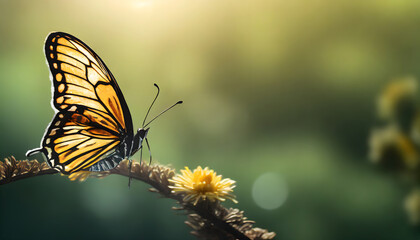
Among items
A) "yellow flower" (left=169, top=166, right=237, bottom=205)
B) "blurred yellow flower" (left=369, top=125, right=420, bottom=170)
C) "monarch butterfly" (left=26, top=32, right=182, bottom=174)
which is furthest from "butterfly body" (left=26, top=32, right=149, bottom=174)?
"blurred yellow flower" (left=369, top=125, right=420, bottom=170)

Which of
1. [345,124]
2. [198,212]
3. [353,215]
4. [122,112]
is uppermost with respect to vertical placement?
[345,124]

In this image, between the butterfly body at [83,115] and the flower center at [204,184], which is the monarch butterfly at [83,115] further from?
the flower center at [204,184]

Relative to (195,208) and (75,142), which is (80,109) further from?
(195,208)

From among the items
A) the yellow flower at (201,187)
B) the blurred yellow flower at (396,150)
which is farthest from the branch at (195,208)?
the blurred yellow flower at (396,150)

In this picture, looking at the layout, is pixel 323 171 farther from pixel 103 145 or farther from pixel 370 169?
pixel 103 145

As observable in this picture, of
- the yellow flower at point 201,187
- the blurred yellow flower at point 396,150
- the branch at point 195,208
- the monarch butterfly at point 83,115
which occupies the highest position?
the blurred yellow flower at point 396,150

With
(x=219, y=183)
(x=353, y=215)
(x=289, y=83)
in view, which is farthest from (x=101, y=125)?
(x=353, y=215)

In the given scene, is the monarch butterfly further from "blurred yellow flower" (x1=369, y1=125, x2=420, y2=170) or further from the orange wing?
"blurred yellow flower" (x1=369, y1=125, x2=420, y2=170)
